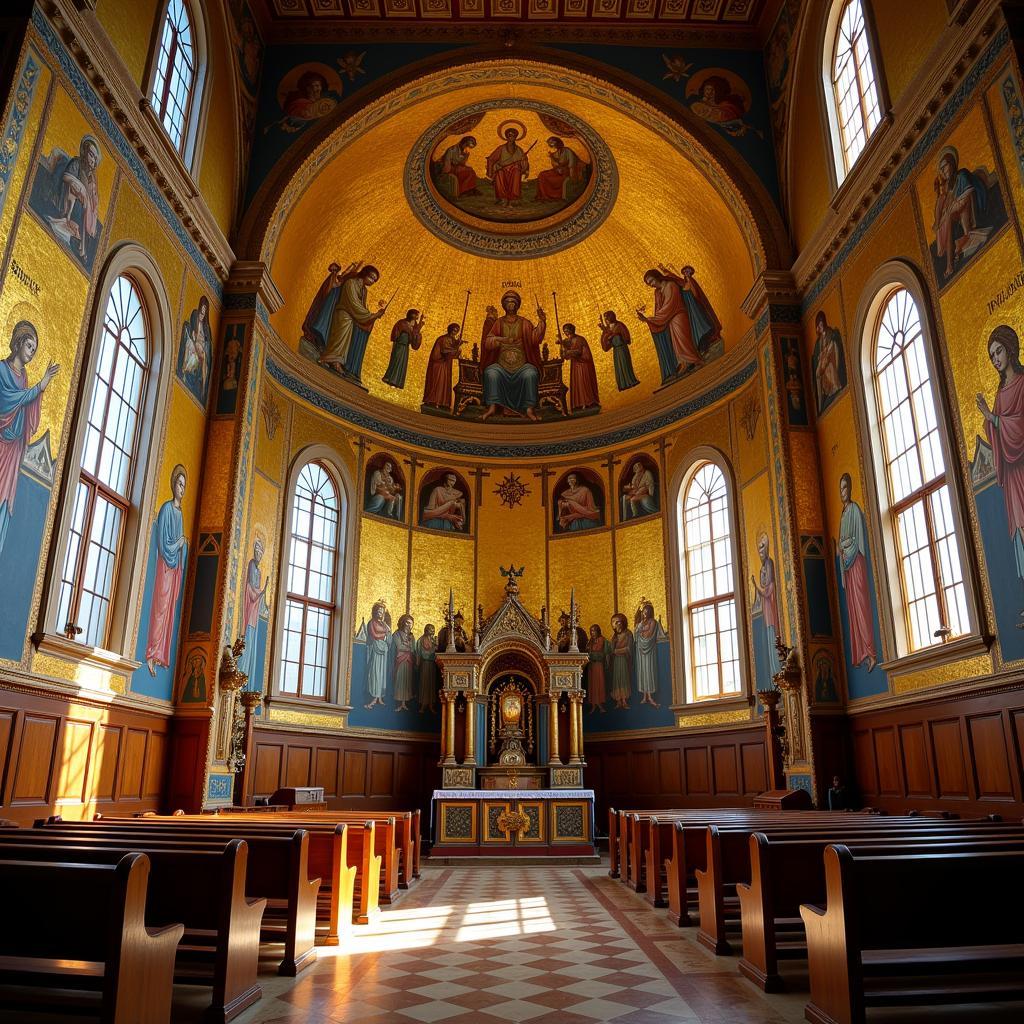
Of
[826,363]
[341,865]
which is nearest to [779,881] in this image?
[341,865]

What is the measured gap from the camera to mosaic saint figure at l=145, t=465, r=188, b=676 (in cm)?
1330

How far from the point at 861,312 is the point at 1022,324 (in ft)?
15.5

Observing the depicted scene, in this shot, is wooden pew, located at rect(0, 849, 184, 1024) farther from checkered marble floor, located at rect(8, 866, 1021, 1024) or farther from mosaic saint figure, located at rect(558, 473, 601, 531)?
mosaic saint figure, located at rect(558, 473, 601, 531)

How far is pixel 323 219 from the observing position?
19703mm

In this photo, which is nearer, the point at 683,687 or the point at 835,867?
the point at 835,867

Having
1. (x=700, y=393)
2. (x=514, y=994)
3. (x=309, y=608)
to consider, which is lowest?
(x=514, y=994)

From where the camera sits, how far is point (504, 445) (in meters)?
23.3

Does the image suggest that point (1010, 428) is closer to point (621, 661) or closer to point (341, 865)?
point (341, 865)

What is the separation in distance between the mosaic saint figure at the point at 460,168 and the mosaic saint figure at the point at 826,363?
10233 mm

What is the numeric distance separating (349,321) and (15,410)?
41.1ft

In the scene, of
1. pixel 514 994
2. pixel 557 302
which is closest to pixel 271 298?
pixel 557 302

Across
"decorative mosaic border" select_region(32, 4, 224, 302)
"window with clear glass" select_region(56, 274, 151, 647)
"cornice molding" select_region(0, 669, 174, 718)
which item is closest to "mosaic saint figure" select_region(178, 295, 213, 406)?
"decorative mosaic border" select_region(32, 4, 224, 302)

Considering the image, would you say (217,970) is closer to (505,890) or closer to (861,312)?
(505,890)

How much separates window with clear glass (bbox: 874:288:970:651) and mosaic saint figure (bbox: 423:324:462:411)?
1218 cm
